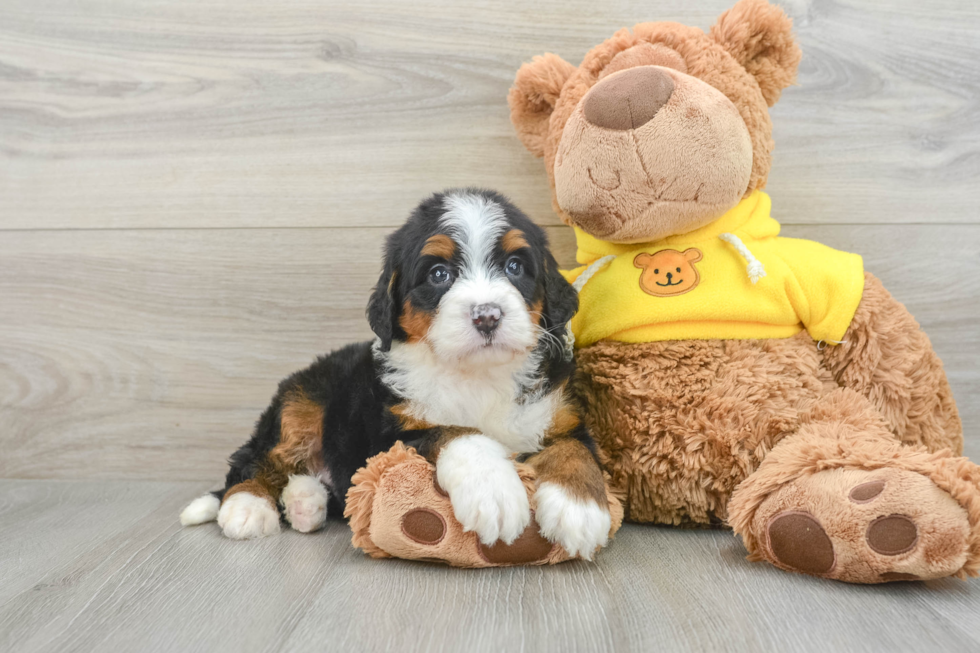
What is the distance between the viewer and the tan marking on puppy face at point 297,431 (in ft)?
6.45

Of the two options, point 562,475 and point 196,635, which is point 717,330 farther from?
point 196,635

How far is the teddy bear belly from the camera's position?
161 cm

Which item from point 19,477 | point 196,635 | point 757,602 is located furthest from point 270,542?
point 19,477

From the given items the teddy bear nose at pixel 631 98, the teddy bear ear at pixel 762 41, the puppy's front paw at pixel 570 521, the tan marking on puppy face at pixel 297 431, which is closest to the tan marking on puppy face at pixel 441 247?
the teddy bear nose at pixel 631 98

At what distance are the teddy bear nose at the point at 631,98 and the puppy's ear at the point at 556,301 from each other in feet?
1.16

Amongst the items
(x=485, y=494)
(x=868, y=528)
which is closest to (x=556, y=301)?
(x=485, y=494)

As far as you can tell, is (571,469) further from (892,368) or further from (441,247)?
(892,368)

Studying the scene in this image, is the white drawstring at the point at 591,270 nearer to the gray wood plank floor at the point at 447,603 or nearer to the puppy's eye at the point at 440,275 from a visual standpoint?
the puppy's eye at the point at 440,275

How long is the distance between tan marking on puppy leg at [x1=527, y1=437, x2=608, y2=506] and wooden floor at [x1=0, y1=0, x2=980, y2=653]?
2.37 ft

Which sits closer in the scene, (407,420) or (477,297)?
(477,297)

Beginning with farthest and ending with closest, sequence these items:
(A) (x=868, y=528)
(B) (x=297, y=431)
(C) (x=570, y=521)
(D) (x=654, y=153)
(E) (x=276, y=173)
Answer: (E) (x=276, y=173), (B) (x=297, y=431), (D) (x=654, y=153), (C) (x=570, y=521), (A) (x=868, y=528)

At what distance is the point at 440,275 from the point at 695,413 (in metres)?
0.67

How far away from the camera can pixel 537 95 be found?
1.92 metres

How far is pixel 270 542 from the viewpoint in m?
1.75
